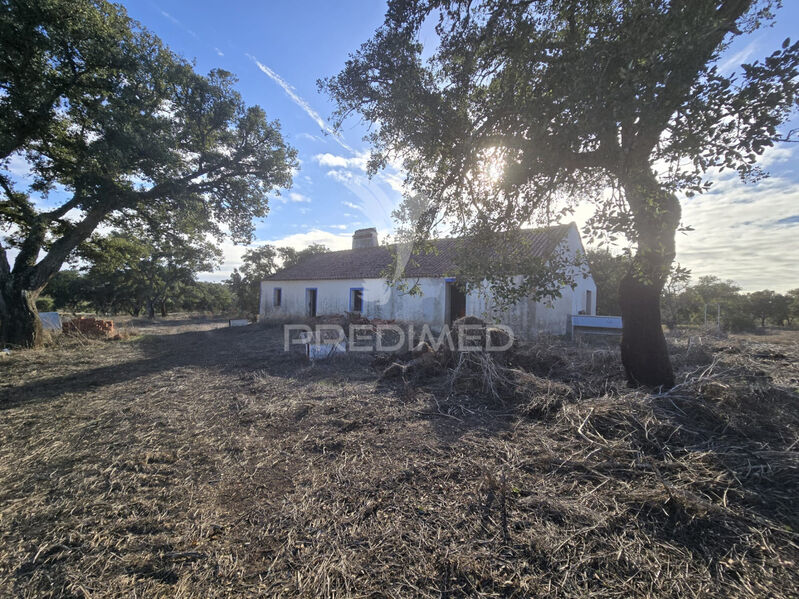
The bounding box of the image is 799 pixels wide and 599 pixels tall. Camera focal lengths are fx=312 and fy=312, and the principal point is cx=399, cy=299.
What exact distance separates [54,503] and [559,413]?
4195 millimetres

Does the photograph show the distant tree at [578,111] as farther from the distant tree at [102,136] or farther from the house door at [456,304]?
the house door at [456,304]

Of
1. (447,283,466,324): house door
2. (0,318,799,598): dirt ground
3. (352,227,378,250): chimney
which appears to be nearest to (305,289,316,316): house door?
(352,227,378,250): chimney

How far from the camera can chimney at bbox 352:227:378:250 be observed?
19.9 meters

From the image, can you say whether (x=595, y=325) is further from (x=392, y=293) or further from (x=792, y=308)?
(x=792, y=308)

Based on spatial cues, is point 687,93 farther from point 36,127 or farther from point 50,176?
point 50,176

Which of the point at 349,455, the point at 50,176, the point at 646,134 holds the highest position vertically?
the point at 50,176

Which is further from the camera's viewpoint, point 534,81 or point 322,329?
point 322,329

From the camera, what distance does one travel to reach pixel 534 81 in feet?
10.4

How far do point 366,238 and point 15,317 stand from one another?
14.9 m

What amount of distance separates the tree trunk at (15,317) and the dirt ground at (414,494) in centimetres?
560

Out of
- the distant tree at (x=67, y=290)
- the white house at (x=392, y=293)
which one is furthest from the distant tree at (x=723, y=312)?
the distant tree at (x=67, y=290)

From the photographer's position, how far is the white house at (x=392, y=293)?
1098 centimetres

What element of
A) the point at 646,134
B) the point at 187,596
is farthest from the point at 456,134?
the point at 187,596

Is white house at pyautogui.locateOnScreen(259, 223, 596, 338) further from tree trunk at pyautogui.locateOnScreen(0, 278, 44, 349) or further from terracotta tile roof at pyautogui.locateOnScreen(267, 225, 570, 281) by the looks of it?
tree trunk at pyautogui.locateOnScreen(0, 278, 44, 349)
